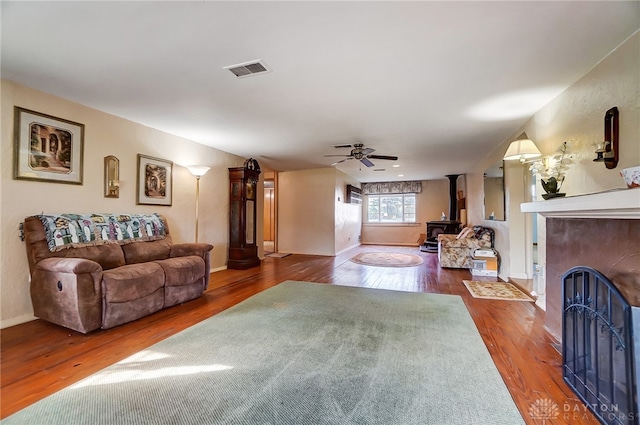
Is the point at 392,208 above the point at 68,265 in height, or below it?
above

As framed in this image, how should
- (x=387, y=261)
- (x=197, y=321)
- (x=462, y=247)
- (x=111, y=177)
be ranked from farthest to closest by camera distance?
(x=387, y=261) < (x=462, y=247) < (x=111, y=177) < (x=197, y=321)

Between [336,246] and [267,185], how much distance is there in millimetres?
2914

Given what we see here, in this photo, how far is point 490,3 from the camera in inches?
→ 62.9

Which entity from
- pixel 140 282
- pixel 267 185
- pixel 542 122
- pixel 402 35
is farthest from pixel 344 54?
pixel 267 185

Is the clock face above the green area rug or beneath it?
above

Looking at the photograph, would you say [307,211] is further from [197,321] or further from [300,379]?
[300,379]

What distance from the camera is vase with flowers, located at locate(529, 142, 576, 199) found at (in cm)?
245

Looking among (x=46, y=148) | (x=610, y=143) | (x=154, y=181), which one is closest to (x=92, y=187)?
(x=46, y=148)

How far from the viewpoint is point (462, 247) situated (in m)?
5.45

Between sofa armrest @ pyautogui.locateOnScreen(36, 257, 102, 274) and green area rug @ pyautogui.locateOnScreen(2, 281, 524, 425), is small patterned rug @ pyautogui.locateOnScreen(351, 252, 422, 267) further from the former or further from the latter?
sofa armrest @ pyautogui.locateOnScreen(36, 257, 102, 274)

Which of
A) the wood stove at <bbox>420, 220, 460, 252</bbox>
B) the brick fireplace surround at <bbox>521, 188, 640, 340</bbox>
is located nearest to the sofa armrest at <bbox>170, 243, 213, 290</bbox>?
the brick fireplace surround at <bbox>521, 188, 640, 340</bbox>

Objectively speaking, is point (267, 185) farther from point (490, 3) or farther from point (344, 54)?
point (490, 3)

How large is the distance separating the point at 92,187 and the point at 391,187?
28.4 ft

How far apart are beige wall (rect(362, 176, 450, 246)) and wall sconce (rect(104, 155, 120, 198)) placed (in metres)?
8.27
